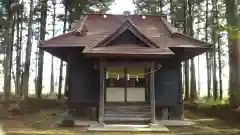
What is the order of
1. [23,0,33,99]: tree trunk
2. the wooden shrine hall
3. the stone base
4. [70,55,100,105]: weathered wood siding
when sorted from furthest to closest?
1. [23,0,33,99]: tree trunk
2. [70,55,100,105]: weathered wood siding
3. the wooden shrine hall
4. the stone base

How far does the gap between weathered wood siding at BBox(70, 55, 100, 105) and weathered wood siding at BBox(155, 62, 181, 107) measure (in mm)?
2902

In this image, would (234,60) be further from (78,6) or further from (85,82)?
(78,6)

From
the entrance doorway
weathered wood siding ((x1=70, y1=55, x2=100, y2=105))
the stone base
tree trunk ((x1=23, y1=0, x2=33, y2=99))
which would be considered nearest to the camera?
the stone base

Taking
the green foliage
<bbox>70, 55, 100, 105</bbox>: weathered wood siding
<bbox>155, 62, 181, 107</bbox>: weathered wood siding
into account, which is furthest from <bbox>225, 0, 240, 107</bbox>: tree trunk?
the green foliage

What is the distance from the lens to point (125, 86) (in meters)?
13.2

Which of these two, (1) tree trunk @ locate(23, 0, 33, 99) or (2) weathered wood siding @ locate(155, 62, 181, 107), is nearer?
(2) weathered wood siding @ locate(155, 62, 181, 107)

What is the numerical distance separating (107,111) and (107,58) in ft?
8.03

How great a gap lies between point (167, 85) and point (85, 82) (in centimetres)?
396

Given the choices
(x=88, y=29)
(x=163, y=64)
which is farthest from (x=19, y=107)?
(x=163, y=64)

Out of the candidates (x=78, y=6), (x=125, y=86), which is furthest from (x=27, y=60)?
(x=125, y=86)

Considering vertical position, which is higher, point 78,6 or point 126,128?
point 78,6

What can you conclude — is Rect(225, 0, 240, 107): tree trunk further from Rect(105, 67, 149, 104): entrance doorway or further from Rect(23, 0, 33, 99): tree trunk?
Rect(23, 0, 33, 99): tree trunk

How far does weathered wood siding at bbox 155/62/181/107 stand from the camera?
13.3 m

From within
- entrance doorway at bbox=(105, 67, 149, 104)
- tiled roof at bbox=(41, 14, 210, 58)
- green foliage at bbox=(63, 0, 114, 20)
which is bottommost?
entrance doorway at bbox=(105, 67, 149, 104)
